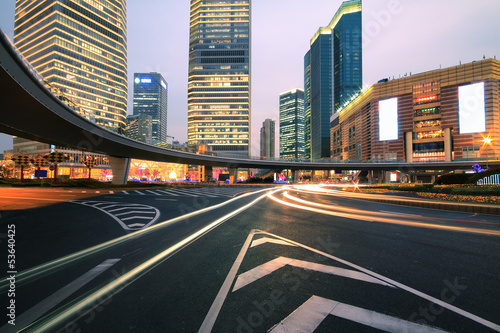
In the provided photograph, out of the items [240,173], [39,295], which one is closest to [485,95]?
[240,173]

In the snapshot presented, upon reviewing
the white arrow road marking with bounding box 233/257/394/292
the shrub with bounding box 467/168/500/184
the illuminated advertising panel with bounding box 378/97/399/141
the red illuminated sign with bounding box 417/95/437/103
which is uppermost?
the red illuminated sign with bounding box 417/95/437/103

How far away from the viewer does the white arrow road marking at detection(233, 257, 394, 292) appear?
356cm

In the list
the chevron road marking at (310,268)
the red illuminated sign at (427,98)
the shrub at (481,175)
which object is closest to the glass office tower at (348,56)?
the red illuminated sign at (427,98)

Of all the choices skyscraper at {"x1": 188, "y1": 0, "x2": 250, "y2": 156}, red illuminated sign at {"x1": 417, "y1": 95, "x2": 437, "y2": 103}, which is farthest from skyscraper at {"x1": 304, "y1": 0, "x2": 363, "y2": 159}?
skyscraper at {"x1": 188, "y1": 0, "x2": 250, "y2": 156}

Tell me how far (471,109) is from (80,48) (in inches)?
7121

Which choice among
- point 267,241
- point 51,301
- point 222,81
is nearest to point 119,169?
point 267,241

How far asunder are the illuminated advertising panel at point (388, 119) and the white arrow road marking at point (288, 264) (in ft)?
376

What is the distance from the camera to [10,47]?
10008 mm

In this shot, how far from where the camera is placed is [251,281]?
3.56 metres

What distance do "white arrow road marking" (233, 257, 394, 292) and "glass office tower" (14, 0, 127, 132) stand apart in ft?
387

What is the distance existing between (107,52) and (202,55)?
52201 millimetres

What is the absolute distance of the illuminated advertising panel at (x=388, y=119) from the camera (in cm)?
9631

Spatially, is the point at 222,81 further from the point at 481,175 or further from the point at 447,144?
the point at 481,175

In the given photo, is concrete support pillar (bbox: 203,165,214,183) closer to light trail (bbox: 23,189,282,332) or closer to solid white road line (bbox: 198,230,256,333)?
light trail (bbox: 23,189,282,332)
